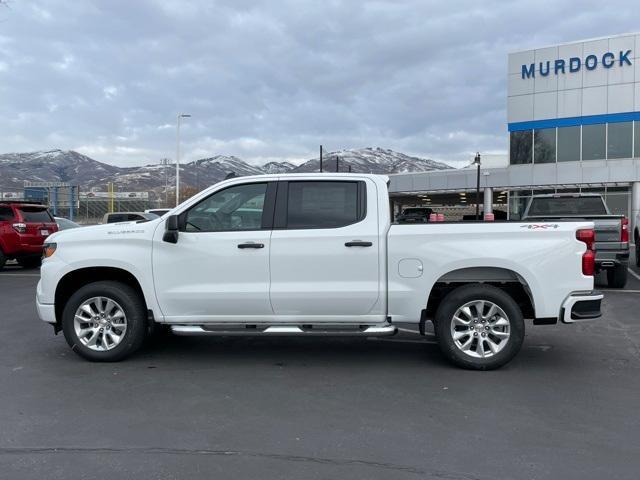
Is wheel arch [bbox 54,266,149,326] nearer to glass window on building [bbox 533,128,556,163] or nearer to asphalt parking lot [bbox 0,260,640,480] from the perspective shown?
asphalt parking lot [bbox 0,260,640,480]

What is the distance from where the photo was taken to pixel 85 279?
21.3 ft

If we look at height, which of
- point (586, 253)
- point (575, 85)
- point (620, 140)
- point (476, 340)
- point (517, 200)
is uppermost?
point (575, 85)

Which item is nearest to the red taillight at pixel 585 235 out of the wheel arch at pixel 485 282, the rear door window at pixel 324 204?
the wheel arch at pixel 485 282

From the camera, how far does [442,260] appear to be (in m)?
5.84

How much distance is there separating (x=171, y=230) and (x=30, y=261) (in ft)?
41.7

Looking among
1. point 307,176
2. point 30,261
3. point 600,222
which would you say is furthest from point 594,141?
point 307,176

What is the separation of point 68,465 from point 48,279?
115 inches

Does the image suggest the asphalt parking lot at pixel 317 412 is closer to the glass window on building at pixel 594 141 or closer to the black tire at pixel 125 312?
the black tire at pixel 125 312

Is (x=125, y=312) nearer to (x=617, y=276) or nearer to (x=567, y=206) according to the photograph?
(x=617, y=276)

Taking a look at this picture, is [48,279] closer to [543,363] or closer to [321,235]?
[321,235]

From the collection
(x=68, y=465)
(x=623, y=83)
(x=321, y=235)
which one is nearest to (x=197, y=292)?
(x=321, y=235)

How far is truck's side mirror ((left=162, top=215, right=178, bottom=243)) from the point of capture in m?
5.98

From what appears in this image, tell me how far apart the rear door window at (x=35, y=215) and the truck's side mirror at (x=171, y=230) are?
36.6ft

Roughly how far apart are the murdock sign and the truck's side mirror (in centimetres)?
3300
